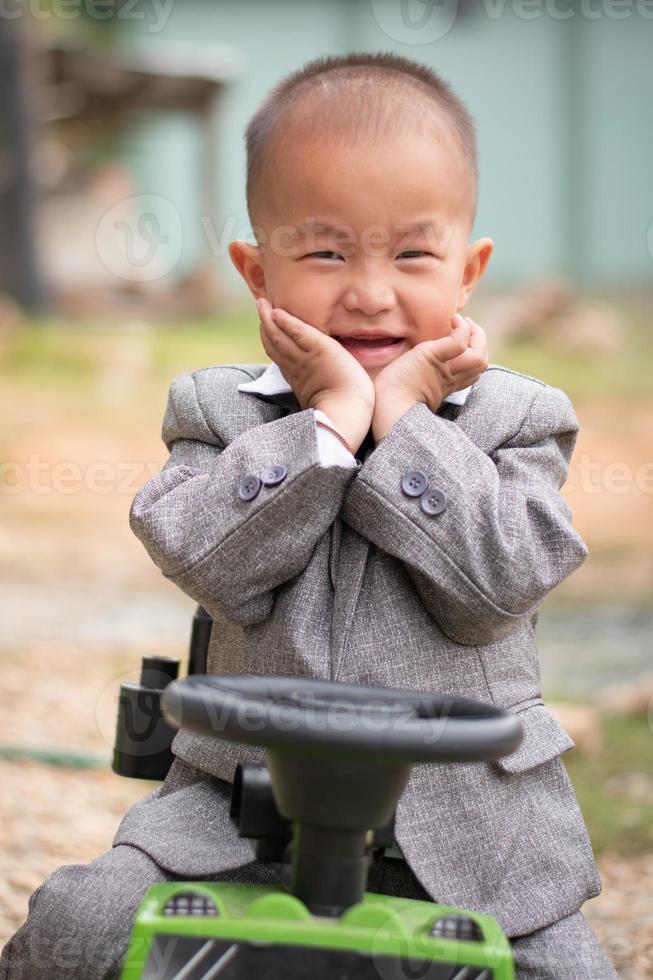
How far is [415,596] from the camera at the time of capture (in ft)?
5.38

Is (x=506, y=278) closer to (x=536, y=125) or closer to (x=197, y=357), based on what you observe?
(x=536, y=125)

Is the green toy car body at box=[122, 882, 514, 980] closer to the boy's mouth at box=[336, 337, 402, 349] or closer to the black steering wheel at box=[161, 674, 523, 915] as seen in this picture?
the black steering wheel at box=[161, 674, 523, 915]

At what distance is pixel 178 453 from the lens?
178 centimetres

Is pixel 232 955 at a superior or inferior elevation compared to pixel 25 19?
inferior

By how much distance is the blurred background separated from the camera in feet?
18.0

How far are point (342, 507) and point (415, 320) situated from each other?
0.89 feet

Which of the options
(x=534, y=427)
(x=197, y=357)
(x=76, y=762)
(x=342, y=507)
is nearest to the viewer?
(x=342, y=507)

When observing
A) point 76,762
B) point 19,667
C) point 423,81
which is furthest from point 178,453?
point 19,667

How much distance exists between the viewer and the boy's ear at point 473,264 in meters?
1.79

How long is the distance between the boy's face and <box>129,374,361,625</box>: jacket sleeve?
7.2 inches

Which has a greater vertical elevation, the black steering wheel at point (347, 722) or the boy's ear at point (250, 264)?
the boy's ear at point (250, 264)

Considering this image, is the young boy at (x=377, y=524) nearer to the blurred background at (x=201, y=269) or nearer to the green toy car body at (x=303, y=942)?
the green toy car body at (x=303, y=942)

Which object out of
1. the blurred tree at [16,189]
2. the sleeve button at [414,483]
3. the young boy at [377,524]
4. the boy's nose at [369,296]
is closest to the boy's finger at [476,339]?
the young boy at [377,524]

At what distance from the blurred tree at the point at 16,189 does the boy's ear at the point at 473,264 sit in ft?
24.2
